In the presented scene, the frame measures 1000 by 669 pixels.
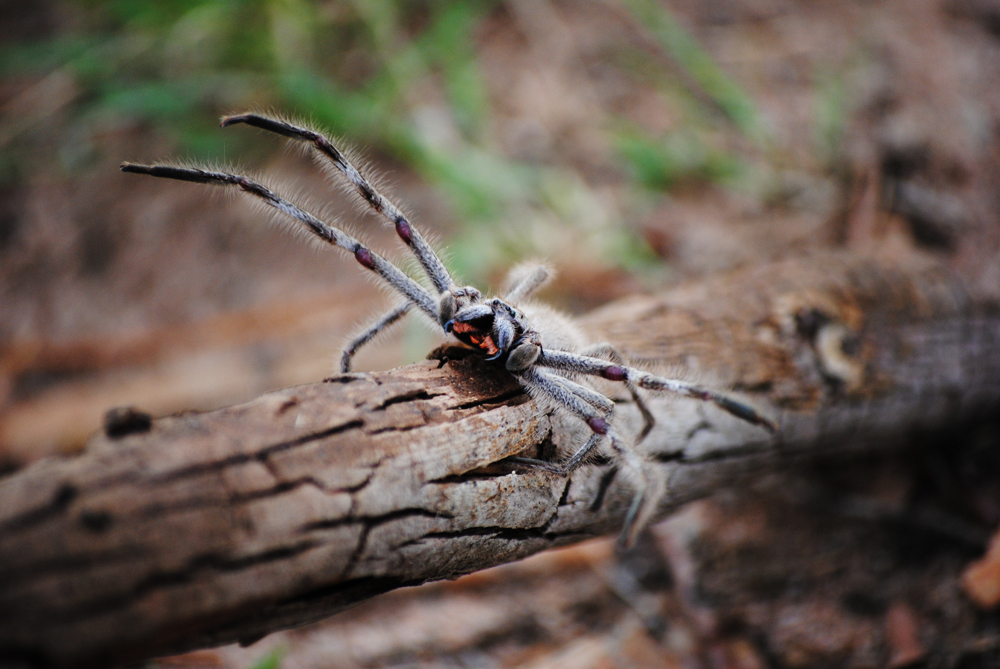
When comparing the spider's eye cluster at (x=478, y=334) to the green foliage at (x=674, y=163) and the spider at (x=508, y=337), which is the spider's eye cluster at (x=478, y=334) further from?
the green foliage at (x=674, y=163)

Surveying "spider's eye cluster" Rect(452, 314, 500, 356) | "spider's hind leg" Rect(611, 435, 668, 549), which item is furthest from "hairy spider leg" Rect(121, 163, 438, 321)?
"spider's hind leg" Rect(611, 435, 668, 549)

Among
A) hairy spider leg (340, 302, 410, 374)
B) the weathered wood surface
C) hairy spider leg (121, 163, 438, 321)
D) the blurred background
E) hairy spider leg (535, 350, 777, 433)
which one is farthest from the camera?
the blurred background

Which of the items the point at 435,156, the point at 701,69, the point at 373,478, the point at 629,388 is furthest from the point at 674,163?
the point at 373,478

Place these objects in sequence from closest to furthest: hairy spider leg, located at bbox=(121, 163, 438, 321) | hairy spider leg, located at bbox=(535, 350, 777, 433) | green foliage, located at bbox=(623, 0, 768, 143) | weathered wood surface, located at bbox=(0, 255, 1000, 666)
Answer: weathered wood surface, located at bbox=(0, 255, 1000, 666) < hairy spider leg, located at bbox=(121, 163, 438, 321) < hairy spider leg, located at bbox=(535, 350, 777, 433) < green foliage, located at bbox=(623, 0, 768, 143)

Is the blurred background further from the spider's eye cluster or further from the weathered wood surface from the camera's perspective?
the spider's eye cluster

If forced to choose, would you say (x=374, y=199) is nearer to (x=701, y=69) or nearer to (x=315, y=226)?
(x=315, y=226)
